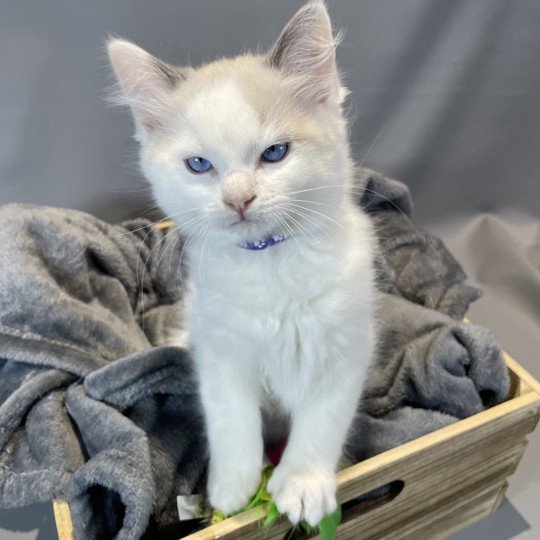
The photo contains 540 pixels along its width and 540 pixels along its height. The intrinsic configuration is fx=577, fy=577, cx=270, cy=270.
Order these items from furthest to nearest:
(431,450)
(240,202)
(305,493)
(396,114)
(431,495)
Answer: (396,114)
(431,495)
(431,450)
(305,493)
(240,202)

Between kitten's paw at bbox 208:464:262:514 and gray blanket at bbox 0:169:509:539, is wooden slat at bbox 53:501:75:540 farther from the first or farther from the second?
kitten's paw at bbox 208:464:262:514

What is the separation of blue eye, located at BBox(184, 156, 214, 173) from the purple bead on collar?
4.5 inches

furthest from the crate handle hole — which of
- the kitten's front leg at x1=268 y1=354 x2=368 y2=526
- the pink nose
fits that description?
the pink nose

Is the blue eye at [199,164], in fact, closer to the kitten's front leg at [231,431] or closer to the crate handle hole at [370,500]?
the kitten's front leg at [231,431]

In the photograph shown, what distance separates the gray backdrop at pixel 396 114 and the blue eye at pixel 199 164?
1.97 ft

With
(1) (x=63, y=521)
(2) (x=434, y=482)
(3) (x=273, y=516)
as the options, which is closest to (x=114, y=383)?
(1) (x=63, y=521)

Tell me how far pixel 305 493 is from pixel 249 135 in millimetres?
514

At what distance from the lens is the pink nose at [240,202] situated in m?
0.73

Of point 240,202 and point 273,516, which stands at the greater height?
point 240,202

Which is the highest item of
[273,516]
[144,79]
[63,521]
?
[144,79]

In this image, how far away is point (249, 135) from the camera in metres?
0.74

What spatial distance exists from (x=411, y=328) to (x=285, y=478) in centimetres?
52

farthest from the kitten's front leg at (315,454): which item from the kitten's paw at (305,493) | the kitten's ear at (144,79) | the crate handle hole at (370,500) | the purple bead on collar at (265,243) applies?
the kitten's ear at (144,79)

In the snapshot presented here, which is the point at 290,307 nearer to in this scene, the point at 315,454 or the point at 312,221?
the point at 312,221
